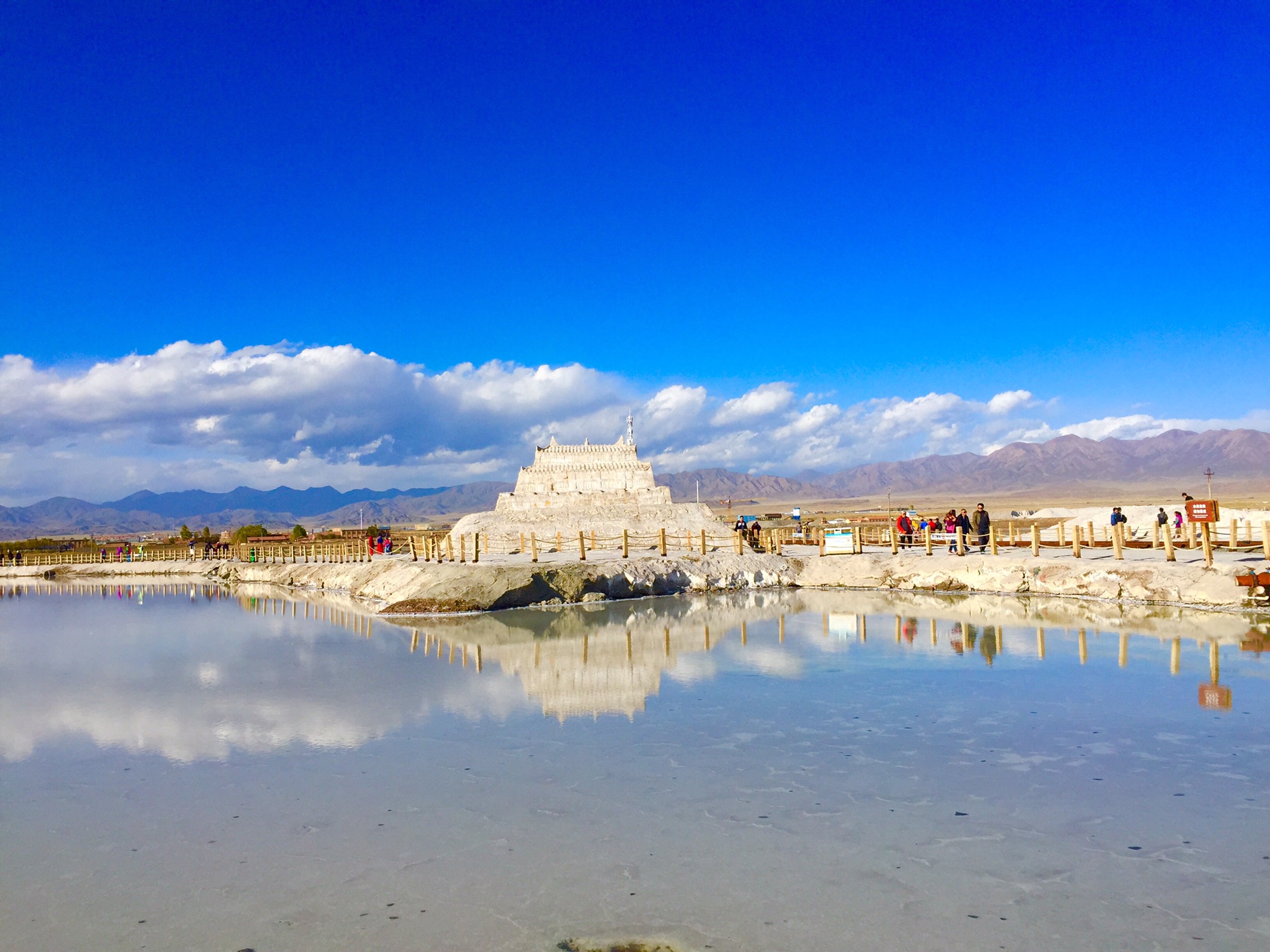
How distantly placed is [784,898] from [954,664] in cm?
638

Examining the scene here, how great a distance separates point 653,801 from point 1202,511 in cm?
1483

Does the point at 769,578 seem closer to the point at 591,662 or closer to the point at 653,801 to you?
the point at 591,662

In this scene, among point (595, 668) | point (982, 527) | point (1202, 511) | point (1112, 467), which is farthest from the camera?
point (1112, 467)

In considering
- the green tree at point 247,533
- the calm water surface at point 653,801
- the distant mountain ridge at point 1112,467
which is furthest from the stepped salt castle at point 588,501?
the distant mountain ridge at point 1112,467

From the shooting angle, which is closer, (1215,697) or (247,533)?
(1215,697)

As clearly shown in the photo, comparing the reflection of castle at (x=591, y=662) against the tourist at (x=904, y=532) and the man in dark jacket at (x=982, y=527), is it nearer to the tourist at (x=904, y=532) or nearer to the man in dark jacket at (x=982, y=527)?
the man in dark jacket at (x=982, y=527)

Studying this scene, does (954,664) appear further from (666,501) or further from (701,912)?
(666,501)

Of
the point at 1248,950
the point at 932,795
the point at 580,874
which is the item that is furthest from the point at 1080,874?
the point at 580,874

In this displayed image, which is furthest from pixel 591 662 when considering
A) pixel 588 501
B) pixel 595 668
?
pixel 588 501

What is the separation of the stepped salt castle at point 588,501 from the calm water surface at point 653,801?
21074 mm

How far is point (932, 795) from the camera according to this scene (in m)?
5.19

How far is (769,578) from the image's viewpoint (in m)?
20.3

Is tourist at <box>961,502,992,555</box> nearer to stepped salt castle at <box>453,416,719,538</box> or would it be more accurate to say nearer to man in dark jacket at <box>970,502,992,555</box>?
man in dark jacket at <box>970,502,992,555</box>

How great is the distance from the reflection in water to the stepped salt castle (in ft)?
48.3
